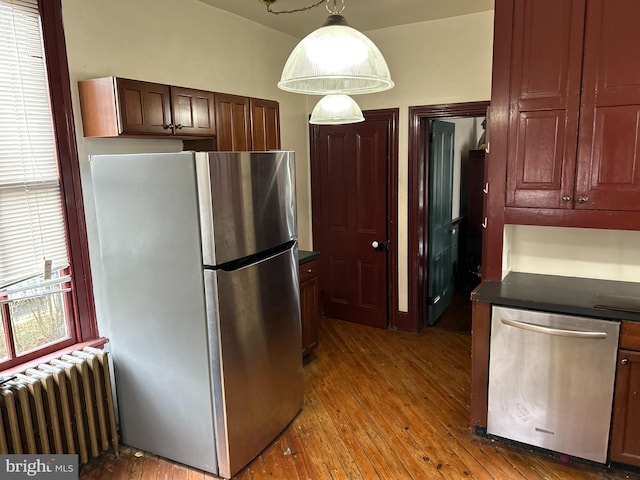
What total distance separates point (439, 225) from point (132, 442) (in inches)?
129

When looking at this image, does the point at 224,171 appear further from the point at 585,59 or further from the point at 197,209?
the point at 585,59

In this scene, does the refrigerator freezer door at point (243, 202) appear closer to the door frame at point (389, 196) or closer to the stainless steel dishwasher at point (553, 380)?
the stainless steel dishwasher at point (553, 380)

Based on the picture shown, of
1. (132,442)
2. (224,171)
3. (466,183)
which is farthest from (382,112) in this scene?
(132,442)

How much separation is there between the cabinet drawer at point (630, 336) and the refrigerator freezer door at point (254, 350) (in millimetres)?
1746

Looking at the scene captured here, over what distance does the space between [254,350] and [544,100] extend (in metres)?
2.09

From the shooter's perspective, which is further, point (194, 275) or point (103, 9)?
point (103, 9)

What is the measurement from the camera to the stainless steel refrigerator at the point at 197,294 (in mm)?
2246

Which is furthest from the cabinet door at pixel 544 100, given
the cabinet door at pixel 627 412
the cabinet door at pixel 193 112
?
the cabinet door at pixel 193 112

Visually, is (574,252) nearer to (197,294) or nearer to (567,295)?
(567,295)

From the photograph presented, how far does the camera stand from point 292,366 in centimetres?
289

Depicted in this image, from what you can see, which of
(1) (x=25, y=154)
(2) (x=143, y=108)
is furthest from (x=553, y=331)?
(1) (x=25, y=154)

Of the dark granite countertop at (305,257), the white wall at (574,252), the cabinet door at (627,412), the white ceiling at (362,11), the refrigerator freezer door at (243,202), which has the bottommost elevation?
the cabinet door at (627,412)

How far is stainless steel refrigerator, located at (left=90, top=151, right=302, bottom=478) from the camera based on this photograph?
88.4 inches

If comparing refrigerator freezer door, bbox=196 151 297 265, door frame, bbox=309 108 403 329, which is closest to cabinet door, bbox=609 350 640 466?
refrigerator freezer door, bbox=196 151 297 265
